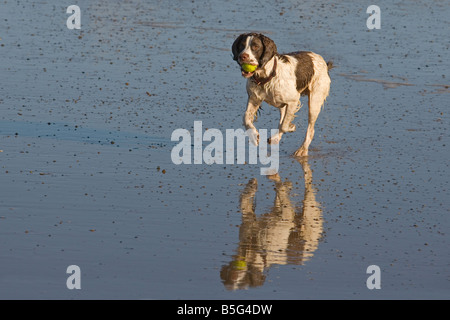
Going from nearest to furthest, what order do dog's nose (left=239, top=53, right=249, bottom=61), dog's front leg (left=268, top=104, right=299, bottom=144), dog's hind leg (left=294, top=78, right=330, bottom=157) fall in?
dog's nose (left=239, top=53, right=249, bottom=61), dog's front leg (left=268, top=104, right=299, bottom=144), dog's hind leg (left=294, top=78, right=330, bottom=157)

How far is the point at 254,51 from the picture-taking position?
11.6 meters

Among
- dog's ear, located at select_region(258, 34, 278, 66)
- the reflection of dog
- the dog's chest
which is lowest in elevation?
the reflection of dog

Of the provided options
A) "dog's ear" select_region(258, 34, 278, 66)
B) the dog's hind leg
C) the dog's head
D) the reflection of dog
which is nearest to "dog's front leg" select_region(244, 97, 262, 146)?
the dog's head

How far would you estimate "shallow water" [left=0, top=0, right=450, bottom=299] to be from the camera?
7.96 meters

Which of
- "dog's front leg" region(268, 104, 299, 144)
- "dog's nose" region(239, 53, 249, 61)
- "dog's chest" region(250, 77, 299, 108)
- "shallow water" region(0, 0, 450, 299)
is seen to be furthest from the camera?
"dog's front leg" region(268, 104, 299, 144)

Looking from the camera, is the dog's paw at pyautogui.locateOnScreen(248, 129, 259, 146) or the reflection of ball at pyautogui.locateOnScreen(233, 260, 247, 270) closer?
the reflection of ball at pyautogui.locateOnScreen(233, 260, 247, 270)

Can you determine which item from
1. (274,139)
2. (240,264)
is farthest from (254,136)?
(240,264)

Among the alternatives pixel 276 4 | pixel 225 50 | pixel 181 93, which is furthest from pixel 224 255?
pixel 276 4

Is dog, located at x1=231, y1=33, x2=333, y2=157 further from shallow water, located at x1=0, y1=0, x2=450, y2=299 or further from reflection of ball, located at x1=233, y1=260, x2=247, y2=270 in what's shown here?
reflection of ball, located at x1=233, y1=260, x2=247, y2=270

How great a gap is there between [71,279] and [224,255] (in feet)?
4.63

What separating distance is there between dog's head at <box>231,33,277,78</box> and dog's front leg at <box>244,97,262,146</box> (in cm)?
45

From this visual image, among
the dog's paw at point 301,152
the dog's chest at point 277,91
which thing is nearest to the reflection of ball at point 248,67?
the dog's chest at point 277,91

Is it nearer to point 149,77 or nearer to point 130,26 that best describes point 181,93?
point 149,77

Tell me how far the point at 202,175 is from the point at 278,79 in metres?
1.70
